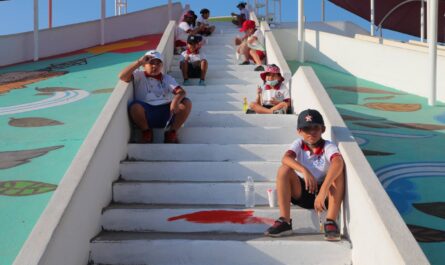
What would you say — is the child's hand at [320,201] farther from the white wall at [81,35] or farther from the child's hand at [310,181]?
the white wall at [81,35]

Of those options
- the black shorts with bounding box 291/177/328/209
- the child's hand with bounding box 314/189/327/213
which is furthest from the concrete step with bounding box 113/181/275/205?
the child's hand with bounding box 314/189/327/213

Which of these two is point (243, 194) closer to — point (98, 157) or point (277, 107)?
point (98, 157)

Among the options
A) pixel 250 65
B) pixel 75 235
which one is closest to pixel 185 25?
pixel 250 65

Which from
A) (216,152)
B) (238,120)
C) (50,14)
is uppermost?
(50,14)

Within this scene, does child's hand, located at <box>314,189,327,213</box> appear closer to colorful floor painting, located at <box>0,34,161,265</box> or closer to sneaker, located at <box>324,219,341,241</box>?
sneaker, located at <box>324,219,341,241</box>

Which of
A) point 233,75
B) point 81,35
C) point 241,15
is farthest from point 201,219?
point 241,15

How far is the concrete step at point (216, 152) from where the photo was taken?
5312 millimetres

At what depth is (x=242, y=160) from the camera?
209 inches

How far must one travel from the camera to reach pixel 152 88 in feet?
19.5

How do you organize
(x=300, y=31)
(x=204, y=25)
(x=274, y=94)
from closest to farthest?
(x=274, y=94) → (x=300, y=31) → (x=204, y=25)

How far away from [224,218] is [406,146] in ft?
10.2

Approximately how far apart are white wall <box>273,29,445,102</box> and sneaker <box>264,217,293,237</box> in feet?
20.3

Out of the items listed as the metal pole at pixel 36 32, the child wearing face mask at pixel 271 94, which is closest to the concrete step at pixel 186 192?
the child wearing face mask at pixel 271 94

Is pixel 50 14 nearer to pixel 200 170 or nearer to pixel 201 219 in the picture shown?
pixel 200 170
